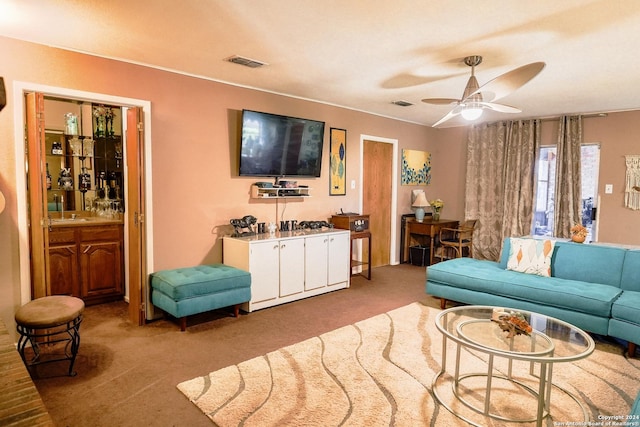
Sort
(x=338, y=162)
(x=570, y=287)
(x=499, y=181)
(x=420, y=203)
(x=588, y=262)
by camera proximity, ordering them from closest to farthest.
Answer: (x=570, y=287) < (x=588, y=262) < (x=338, y=162) < (x=499, y=181) < (x=420, y=203)

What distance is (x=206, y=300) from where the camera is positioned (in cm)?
355

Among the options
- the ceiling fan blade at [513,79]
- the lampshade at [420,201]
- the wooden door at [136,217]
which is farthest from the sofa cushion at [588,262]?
the wooden door at [136,217]

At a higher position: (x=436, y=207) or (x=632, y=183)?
(x=632, y=183)

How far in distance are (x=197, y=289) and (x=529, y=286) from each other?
2.99m

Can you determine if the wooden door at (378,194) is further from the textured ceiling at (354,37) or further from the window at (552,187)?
the window at (552,187)

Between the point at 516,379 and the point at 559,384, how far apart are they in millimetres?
263

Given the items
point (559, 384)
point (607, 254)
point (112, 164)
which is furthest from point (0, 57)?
point (607, 254)

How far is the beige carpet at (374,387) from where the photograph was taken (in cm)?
225

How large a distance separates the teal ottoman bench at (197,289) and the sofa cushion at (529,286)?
204cm

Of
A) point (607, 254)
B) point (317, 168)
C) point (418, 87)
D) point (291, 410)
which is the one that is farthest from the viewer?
point (317, 168)

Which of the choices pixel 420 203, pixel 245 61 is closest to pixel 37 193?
pixel 245 61

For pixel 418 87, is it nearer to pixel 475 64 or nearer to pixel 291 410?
pixel 475 64

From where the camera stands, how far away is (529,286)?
3523 mm

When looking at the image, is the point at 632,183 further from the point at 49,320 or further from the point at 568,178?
the point at 49,320
